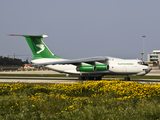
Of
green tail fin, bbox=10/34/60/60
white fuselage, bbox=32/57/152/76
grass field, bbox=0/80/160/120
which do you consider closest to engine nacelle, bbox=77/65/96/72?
white fuselage, bbox=32/57/152/76

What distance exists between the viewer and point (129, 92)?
42.0 feet

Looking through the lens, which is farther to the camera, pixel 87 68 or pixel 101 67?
pixel 87 68

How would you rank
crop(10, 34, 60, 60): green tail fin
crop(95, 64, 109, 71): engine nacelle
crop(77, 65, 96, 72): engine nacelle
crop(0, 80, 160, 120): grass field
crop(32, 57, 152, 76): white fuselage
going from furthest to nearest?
crop(10, 34, 60, 60): green tail fin, crop(77, 65, 96, 72): engine nacelle, crop(95, 64, 109, 71): engine nacelle, crop(32, 57, 152, 76): white fuselage, crop(0, 80, 160, 120): grass field

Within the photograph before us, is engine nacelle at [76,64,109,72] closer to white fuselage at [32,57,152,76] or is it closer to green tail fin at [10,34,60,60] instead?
white fuselage at [32,57,152,76]

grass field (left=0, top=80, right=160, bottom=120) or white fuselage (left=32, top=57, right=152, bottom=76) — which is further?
white fuselage (left=32, top=57, right=152, bottom=76)

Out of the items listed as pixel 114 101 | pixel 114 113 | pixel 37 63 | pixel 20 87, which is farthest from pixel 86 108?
pixel 37 63

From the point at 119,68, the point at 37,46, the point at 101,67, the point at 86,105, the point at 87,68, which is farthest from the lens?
the point at 37,46

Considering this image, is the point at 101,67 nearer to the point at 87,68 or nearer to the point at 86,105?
the point at 87,68

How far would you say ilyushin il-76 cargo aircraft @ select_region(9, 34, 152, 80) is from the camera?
2923cm

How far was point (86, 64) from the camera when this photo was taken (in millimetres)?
31594

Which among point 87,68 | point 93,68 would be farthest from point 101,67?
point 87,68

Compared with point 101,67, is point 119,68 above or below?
below

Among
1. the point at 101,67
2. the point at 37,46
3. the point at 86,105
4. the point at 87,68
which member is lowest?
the point at 86,105

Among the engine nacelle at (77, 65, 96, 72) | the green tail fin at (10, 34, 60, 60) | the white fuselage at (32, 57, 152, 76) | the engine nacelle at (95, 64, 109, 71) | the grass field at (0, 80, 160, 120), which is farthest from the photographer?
the green tail fin at (10, 34, 60, 60)
